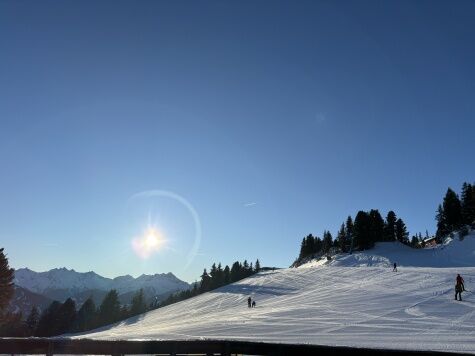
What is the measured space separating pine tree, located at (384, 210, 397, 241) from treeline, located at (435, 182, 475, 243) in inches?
573

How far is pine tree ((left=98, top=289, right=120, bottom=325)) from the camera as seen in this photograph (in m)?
104

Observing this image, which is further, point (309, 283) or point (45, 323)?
point (45, 323)

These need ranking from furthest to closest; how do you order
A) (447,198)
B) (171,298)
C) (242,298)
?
(171,298) → (447,198) → (242,298)

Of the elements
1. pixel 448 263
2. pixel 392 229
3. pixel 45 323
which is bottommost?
pixel 45 323

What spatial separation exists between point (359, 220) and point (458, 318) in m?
101

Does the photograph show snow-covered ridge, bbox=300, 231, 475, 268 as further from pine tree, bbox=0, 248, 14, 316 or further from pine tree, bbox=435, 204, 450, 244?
pine tree, bbox=0, 248, 14, 316

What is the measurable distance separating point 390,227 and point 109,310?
84195 millimetres

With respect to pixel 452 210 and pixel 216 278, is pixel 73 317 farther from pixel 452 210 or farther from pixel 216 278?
pixel 452 210

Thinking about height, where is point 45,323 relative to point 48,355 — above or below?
below

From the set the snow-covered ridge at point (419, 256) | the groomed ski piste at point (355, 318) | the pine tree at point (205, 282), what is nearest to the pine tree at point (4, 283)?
the groomed ski piste at point (355, 318)

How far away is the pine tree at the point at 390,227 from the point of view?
133 meters

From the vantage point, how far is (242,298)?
6738 centimetres

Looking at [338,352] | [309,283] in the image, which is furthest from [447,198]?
[338,352]

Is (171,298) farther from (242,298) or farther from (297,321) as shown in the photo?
(297,321)
